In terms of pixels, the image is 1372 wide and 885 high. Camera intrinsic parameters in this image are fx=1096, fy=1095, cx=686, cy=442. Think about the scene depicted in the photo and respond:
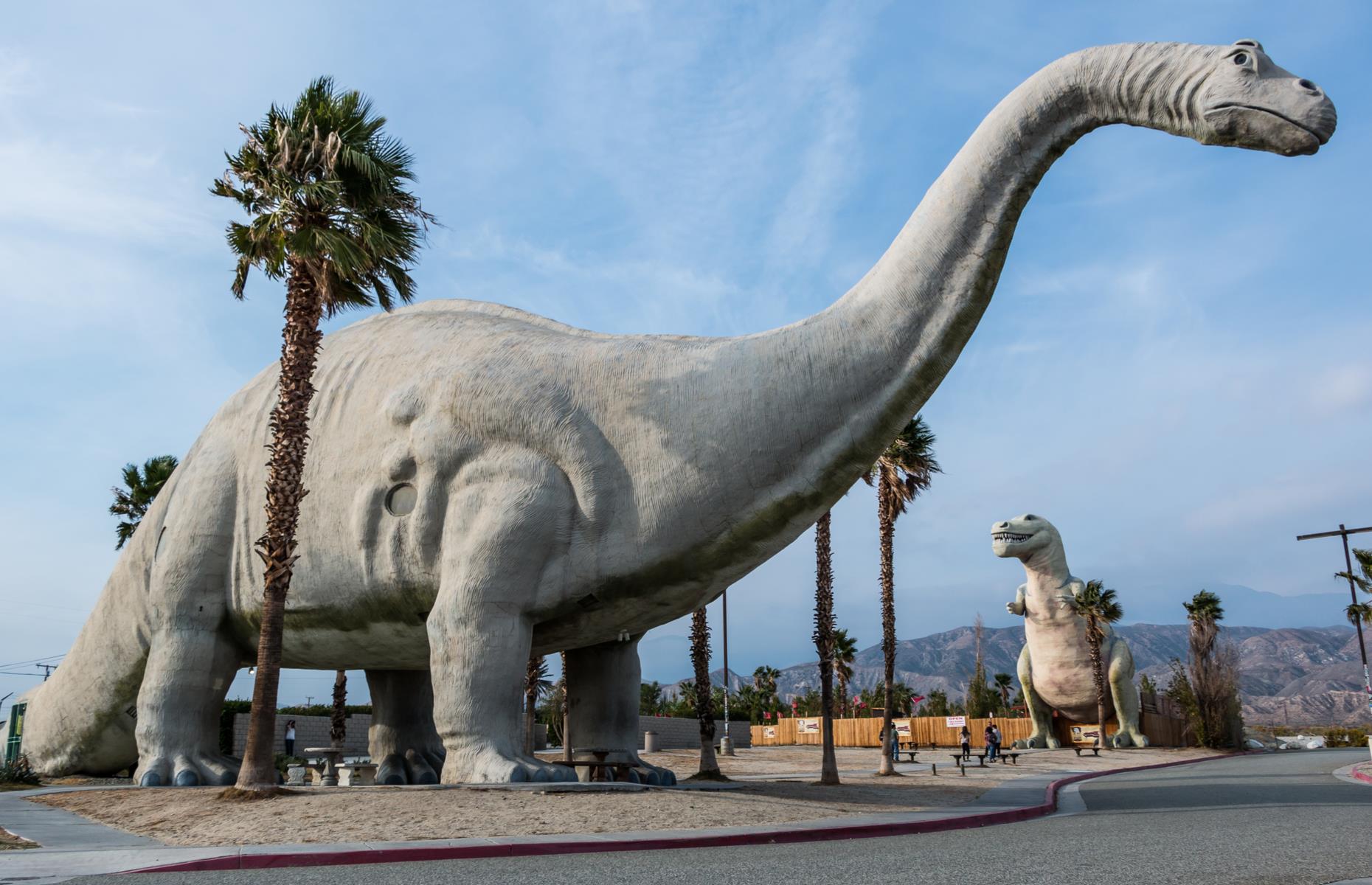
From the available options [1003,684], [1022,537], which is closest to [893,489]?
[1022,537]

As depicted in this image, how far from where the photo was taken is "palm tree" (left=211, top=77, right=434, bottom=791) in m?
11.5

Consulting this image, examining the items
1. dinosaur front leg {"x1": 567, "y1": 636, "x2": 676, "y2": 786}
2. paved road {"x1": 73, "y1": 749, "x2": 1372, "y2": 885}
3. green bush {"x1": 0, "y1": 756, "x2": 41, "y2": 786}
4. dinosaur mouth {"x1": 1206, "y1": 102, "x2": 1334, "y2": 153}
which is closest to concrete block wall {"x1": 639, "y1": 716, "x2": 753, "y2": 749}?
green bush {"x1": 0, "y1": 756, "x2": 41, "y2": 786}

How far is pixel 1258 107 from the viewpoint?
8969 mm

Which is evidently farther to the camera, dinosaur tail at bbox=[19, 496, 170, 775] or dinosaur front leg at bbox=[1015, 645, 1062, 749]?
dinosaur front leg at bbox=[1015, 645, 1062, 749]

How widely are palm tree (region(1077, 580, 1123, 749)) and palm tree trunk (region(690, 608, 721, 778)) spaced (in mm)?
16048

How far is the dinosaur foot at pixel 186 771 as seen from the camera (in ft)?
40.5

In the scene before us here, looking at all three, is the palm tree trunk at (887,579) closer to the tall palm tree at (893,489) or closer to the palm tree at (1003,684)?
the tall palm tree at (893,489)

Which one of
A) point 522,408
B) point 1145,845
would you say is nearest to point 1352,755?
point 1145,845

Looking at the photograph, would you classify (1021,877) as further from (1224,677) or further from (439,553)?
(1224,677)

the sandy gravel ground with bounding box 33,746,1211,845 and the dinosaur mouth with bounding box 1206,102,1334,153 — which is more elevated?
the dinosaur mouth with bounding box 1206,102,1334,153

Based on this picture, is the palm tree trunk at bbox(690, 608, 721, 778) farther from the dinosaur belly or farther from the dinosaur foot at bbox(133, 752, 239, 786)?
the dinosaur belly

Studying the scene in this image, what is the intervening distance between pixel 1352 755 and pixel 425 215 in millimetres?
32041

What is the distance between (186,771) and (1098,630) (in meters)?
27.0

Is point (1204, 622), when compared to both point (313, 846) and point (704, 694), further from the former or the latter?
point (313, 846)
